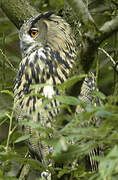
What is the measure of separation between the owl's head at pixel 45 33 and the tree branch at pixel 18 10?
13.4 inches

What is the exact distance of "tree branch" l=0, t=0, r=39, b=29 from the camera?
294 cm

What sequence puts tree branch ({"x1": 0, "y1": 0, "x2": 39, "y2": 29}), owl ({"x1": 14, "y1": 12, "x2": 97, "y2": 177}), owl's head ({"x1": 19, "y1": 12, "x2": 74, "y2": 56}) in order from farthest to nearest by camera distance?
tree branch ({"x1": 0, "y1": 0, "x2": 39, "y2": 29}), owl's head ({"x1": 19, "y1": 12, "x2": 74, "y2": 56}), owl ({"x1": 14, "y1": 12, "x2": 97, "y2": 177})

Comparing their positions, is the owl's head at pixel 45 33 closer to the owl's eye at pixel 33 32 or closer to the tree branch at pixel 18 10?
the owl's eye at pixel 33 32

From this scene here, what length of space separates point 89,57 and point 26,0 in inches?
65.1

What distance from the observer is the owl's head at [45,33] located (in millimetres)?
2562

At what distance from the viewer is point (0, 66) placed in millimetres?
3121

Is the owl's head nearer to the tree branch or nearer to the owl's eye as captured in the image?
the owl's eye

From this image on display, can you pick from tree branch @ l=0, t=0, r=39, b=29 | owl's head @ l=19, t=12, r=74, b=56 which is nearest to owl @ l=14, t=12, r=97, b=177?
owl's head @ l=19, t=12, r=74, b=56

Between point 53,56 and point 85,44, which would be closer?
point 85,44

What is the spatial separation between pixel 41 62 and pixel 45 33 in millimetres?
207

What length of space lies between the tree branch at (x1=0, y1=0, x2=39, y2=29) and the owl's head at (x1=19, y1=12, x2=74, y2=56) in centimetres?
34

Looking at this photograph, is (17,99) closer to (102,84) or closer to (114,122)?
(102,84)

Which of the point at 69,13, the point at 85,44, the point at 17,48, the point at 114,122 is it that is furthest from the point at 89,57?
the point at 17,48

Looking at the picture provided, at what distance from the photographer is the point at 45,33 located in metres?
2.59
